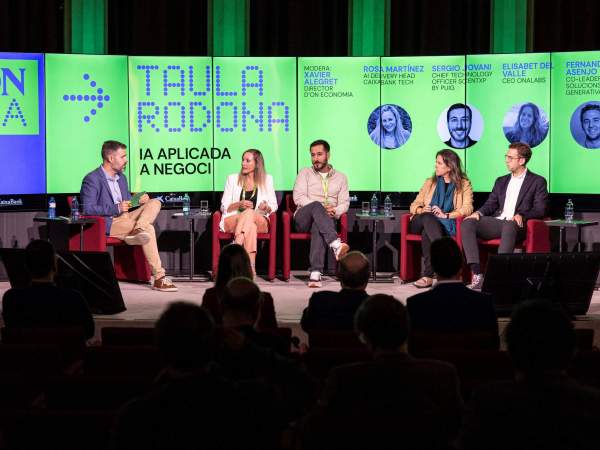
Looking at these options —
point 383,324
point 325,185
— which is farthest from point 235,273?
point 325,185

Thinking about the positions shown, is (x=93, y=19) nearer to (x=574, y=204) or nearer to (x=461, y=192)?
(x=461, y=192)

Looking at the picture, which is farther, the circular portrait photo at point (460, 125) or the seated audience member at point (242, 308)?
the circular portrait photo at point (460, 125)

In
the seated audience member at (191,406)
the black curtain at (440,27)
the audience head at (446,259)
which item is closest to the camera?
the seated audience member at (191,406)

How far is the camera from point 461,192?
8195mm

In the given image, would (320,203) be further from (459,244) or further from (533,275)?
(533,275)

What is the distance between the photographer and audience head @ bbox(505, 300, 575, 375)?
2.22m

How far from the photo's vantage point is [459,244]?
8141mm

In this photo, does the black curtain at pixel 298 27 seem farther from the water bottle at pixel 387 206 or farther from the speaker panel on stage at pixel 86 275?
the speaker panel on stage at pixel 86 275

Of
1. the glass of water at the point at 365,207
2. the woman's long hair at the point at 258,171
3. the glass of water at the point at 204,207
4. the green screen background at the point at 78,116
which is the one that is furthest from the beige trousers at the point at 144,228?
the glass of water at the point at 365,207

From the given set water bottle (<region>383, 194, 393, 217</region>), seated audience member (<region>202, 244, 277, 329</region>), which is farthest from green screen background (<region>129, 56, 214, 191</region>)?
seated audience member (<region>202, 244, 277, 329</region>)

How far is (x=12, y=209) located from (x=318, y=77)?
295 centimetres

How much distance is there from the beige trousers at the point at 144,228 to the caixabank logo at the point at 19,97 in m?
1.16

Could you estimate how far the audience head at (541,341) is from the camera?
7.27 feet

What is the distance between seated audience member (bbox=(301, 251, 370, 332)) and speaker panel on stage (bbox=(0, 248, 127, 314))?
2350 mm
